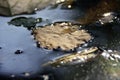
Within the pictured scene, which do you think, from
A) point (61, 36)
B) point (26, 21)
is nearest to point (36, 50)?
point (61, 36)

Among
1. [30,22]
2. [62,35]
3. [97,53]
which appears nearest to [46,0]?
[30,22]

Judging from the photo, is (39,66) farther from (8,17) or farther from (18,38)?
(8,17)

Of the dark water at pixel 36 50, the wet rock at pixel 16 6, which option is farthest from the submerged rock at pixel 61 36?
the wet rock at pixel 16 6

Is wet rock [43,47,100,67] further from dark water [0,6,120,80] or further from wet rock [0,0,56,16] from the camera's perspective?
wet rock [0,0,56,16]

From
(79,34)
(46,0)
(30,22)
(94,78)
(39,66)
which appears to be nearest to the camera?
(94,78)

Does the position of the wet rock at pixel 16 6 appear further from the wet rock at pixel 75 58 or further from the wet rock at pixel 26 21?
the wet rock at pixel 75 58

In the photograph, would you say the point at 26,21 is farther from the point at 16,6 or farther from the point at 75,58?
the point at 75,58

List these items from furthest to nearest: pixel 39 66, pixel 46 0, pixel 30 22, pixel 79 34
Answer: pixel 46 0 < pixel 30 22 < pixel 79 34 < pixel 39 66
